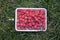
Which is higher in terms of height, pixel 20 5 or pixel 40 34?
pixel 20 5

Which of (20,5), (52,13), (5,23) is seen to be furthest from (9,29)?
(52,13)

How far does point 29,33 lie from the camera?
2729 mm

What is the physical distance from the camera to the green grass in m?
2.72

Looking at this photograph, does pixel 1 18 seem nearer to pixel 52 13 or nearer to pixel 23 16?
pixel 23 16

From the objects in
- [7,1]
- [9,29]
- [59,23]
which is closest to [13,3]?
[7,1]

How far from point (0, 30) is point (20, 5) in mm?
288

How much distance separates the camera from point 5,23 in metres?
2.75

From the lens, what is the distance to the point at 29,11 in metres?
2.75

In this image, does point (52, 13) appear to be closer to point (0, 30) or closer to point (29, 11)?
point (29, 11)

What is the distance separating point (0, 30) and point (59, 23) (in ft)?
1.74

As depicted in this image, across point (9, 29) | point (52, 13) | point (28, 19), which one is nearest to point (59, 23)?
point (52, 13)

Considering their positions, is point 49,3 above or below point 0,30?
above

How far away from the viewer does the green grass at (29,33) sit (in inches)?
107

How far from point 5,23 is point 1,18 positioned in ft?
0.19
